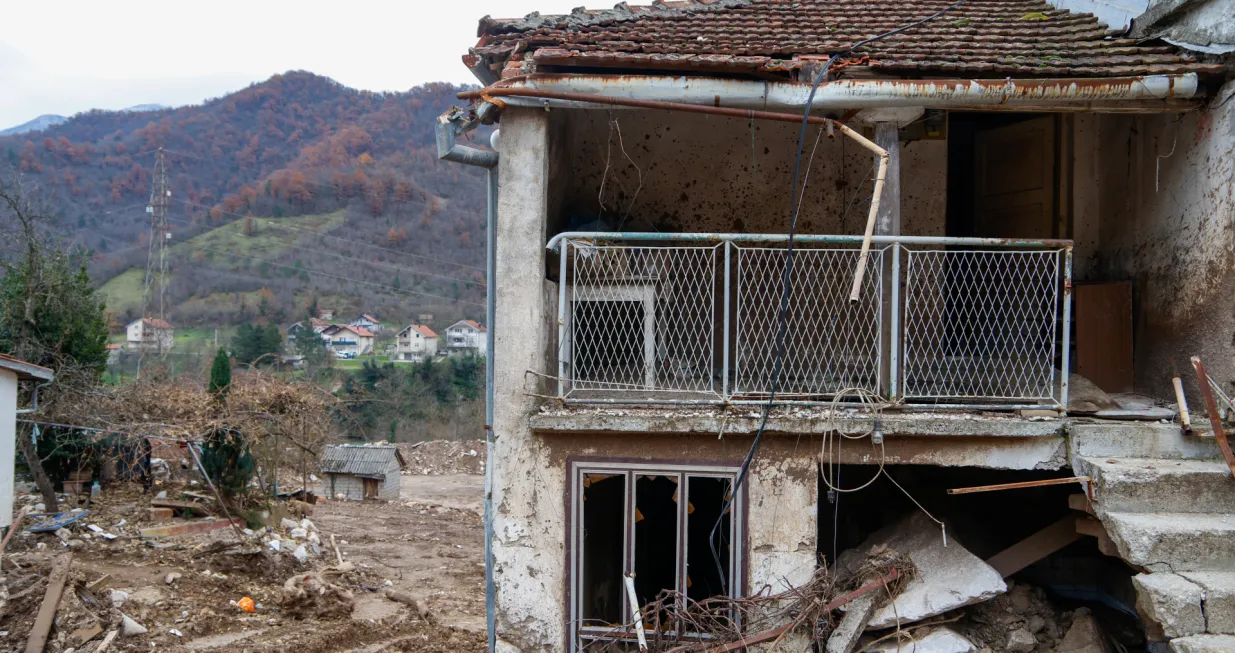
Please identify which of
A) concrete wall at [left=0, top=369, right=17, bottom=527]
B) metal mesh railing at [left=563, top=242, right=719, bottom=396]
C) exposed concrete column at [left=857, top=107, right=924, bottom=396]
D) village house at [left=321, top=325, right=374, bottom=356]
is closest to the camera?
exposed concrete column at [left=857, top=107, right=924, bottom=396]

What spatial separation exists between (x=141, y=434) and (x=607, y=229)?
12.3 metres

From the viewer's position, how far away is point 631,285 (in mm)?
7504

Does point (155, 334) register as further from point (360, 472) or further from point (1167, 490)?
point (1167, 490)

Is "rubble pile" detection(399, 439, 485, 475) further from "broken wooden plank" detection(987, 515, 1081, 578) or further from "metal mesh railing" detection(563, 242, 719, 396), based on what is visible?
"broken wooden plank" detection(987, 515, 1081, 578)

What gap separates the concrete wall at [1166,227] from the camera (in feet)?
19.7

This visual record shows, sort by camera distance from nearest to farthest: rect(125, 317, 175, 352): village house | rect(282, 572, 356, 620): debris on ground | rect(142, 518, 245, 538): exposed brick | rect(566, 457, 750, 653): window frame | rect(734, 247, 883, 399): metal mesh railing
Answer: rect(566, 457, 750, 653): window frame < rect(734, 247, 883, 399): metal mesh railing < rect(282, 572, 356, 620): debris on ground < rect(142, 518, 245, 538): exposed brick < rect(125, 317, 175, 352): village house

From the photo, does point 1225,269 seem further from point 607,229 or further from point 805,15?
point 607,229

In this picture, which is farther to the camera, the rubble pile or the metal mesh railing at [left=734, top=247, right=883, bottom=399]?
the rubble pile

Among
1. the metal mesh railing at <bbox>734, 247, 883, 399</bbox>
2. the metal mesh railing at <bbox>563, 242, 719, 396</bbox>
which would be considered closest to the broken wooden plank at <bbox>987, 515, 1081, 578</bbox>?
the metal mesh railing at <bbox>734, 247, 883, 399</bbox>

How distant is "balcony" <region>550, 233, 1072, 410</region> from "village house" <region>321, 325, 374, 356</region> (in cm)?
4682

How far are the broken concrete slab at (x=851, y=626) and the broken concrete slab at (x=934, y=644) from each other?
151 mm

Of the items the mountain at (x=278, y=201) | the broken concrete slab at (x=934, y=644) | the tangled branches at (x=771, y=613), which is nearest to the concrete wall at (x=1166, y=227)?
the broken concrete slab at (x=934, y=644)

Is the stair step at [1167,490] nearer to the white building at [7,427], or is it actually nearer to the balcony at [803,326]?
the balcony at [803,326]

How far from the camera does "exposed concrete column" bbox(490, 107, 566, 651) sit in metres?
6.23
